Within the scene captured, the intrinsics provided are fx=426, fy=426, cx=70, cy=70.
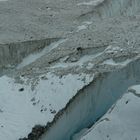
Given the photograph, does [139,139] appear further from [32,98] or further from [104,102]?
[32,98]

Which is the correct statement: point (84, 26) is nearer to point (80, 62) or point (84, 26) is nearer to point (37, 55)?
point (37, 55)

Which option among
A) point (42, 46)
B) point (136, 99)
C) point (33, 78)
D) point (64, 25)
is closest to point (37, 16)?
point (64, 25)

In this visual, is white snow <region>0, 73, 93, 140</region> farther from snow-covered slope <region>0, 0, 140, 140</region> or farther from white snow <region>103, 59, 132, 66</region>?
white snow <region>103, 59, 132, 66</region>

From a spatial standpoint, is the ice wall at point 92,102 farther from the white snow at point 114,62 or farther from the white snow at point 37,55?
the white snow at point 37,55

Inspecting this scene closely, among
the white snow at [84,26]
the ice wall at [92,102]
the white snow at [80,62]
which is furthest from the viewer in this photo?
the white snow at [84,26]

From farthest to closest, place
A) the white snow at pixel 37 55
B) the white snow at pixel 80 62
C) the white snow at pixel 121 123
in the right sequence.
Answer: the white snow at pixel 37 55 → the white snow at pixel 80 62 → the white snow at pixel 121 123

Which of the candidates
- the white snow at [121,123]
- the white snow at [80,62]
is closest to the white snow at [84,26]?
the white snow at [80,62]

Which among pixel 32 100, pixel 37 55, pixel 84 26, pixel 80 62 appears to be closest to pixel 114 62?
pixel 80 62
